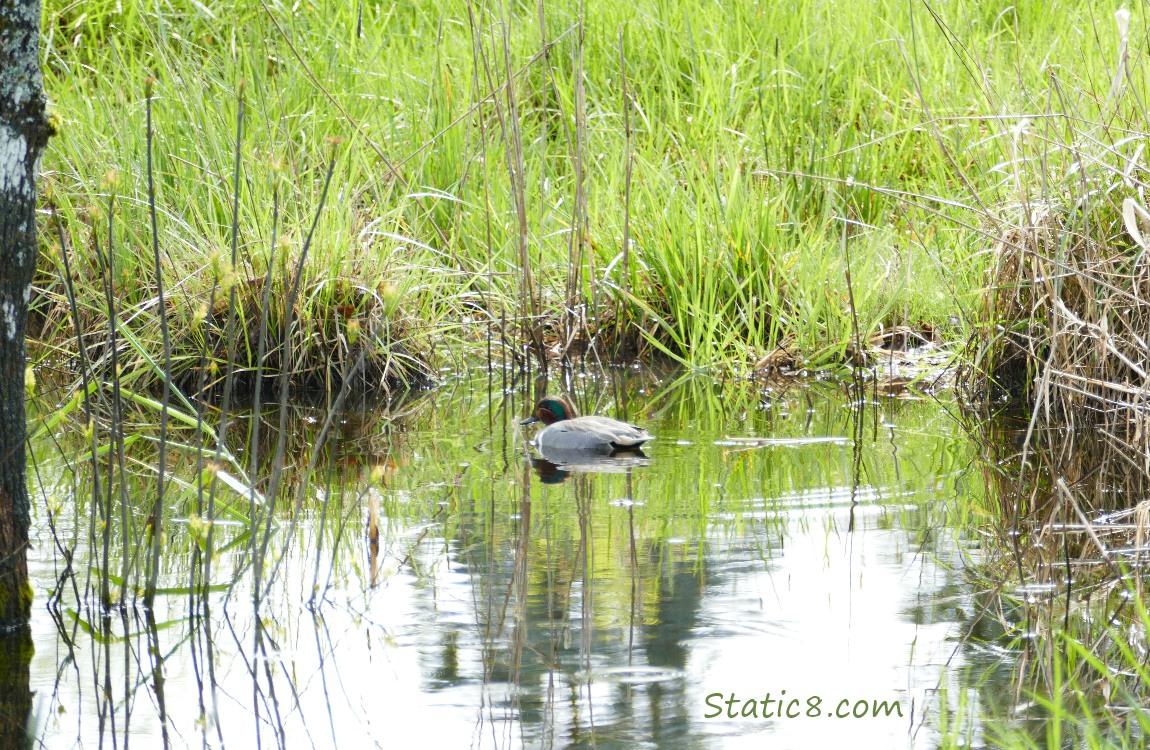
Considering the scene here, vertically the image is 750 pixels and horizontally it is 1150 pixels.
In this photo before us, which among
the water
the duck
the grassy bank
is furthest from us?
the grassy bank

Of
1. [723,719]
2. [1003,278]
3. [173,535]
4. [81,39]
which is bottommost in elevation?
[723,719]

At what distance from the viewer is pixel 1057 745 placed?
8.10ft

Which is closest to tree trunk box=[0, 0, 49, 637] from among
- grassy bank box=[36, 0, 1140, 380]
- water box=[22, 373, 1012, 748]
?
water box=[22, 373, 1012, 748]

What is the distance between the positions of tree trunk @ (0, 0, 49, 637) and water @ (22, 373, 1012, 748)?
0.21 m

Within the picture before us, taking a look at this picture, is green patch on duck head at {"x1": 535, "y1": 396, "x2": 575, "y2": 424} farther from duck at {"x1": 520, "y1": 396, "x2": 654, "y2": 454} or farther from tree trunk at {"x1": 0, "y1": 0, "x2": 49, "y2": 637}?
tree trunk at {"x1": 0, "y1": 0, "x2": 49, "y2": 637}

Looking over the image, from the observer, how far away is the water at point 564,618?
10.4ft

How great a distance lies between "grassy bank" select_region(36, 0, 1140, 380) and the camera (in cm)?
711

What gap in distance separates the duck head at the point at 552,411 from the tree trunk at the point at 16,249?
2757 millimetres

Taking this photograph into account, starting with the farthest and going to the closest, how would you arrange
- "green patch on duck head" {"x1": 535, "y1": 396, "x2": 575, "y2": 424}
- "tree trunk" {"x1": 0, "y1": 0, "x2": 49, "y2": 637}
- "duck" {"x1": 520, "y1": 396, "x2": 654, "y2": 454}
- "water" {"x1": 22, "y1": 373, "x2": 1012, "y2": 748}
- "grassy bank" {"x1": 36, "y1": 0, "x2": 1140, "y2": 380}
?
"grassy bank" {"x1": 36, "y1": 0, "x2": 1140, "y2": 380}, "green patch on duck head" {"x1": 535, "y1": 396, "x2": 575, "y2": 424}, "duck" {"x1": 520, "y1": 396, "x2": 654, "y2": 454}, "tree trunk" {"x1": 0, "y1": 0, "x2": 49, "y2": 637}, "water" {"x1": 22, "y1": 373, "x2": 1012, "y2": 748}

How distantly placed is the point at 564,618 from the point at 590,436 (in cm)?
204

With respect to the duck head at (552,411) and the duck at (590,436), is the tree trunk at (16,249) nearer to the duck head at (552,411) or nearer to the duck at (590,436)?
the duck at (590,436)

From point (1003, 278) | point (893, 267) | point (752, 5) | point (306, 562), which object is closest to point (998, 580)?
point (306, 562)

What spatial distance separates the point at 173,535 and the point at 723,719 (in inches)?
82.2

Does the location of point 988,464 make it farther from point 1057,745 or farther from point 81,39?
point 81,39
